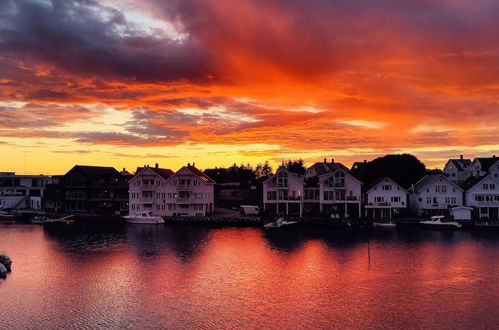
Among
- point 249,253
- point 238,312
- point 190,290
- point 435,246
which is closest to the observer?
point 238,312

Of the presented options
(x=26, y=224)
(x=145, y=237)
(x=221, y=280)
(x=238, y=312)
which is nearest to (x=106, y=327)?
(x=238, y=312)

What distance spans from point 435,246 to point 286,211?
37.4 metres

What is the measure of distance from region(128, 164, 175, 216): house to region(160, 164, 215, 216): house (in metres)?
0.86

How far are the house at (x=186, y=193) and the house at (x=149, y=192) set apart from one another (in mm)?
857

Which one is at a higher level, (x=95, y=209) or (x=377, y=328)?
(x=95, y=209)

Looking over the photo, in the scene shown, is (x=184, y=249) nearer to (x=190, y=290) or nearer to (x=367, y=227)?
(x=190, y=290)

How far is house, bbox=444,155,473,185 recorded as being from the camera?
122m

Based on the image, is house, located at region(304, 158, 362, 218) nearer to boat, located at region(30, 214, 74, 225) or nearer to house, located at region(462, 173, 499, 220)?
house, located at region(462, 173, 499, 220)

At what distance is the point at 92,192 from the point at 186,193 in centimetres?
2362

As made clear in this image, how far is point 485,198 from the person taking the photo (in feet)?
299

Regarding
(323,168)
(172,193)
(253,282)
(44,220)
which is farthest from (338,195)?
(44,220)

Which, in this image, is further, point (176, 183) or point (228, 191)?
point (228, 191)

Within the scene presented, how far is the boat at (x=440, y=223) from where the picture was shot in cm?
8421

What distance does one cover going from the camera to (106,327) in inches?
1303
